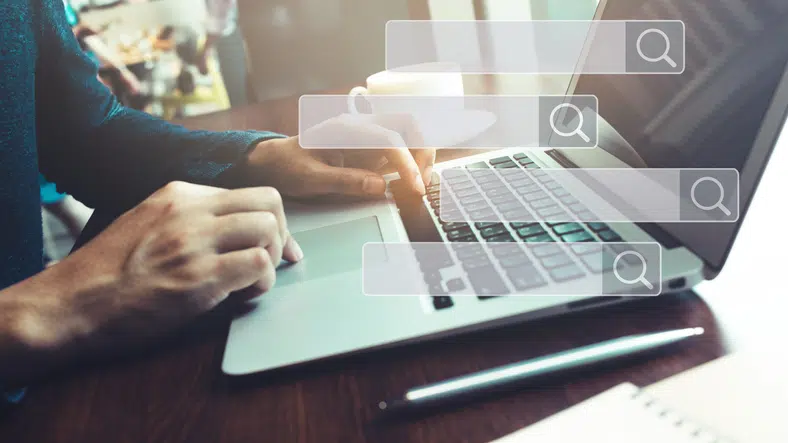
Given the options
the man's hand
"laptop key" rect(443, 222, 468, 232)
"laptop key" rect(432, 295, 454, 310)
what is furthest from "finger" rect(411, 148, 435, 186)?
"laptop key" rect(432, 295, 454, 310)

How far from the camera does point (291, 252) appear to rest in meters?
0.39

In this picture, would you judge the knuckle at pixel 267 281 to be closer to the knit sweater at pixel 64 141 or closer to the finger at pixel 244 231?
the finger at pixel 244 231

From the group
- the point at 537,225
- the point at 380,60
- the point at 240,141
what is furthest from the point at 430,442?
the point at 380,60

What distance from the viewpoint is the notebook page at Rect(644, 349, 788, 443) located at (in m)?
0.22

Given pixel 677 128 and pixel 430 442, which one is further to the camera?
pixel 677 128

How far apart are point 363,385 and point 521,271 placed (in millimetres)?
112

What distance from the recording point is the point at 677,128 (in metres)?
0.39

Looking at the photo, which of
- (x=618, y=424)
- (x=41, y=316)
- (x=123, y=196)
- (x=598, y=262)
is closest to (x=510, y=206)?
(x=598, y=262)

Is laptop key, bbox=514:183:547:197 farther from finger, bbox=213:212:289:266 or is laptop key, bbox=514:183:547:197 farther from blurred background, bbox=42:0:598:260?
blurred background, bbox=42:0:598:260

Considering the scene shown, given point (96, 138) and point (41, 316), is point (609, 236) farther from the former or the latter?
point (96, 138)

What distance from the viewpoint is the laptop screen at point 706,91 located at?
0.30 metres

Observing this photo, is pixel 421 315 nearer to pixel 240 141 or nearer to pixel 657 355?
pixel 657 355

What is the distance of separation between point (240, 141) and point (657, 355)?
45cm

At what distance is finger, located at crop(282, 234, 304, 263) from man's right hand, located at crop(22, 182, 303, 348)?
3 centimetres
